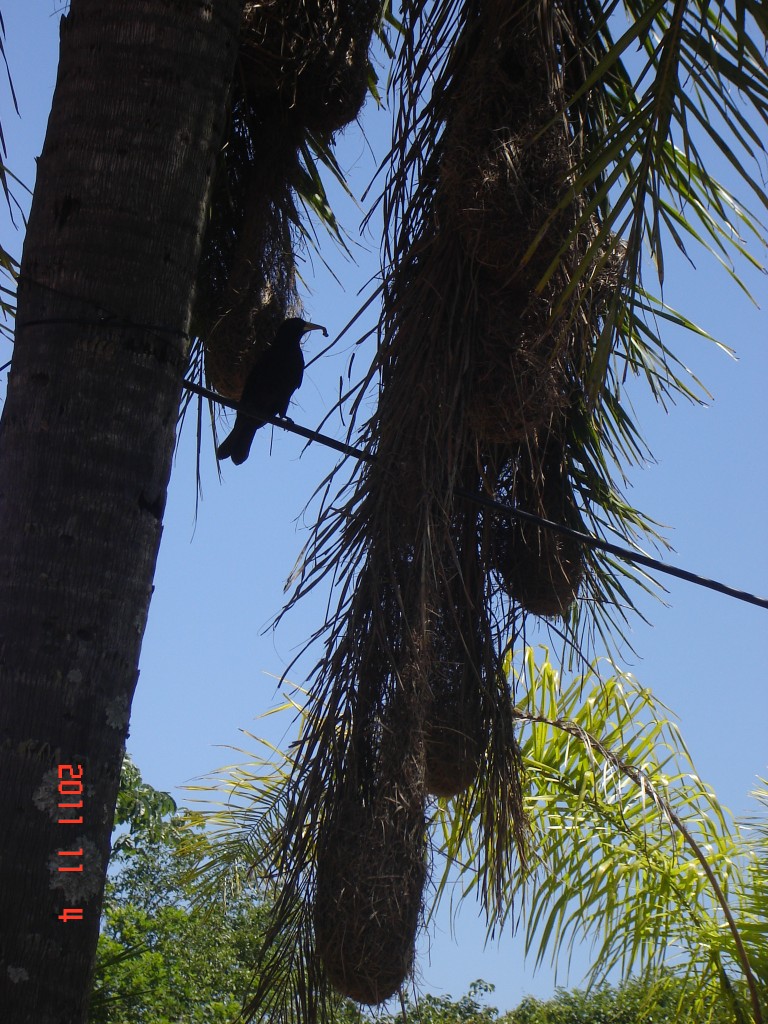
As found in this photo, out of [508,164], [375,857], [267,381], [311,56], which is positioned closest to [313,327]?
[267,381]

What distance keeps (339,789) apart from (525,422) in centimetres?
106

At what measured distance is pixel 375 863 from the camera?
2.37 meters

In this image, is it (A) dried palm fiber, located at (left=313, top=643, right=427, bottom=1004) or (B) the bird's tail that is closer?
(A) dried palm fiber, located at (left=313, top=643, right=427, bottom=1004)

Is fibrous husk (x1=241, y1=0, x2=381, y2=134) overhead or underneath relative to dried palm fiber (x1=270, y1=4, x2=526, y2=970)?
overhead

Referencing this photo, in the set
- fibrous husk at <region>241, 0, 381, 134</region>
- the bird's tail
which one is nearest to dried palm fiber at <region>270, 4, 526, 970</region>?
fibrous husk at <region>241, 0, 381, 134</region>

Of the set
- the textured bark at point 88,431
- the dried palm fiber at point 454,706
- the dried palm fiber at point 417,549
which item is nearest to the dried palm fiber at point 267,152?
the dried palm fiber at point 417,549

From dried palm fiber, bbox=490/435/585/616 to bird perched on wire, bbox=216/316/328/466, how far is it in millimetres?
1007

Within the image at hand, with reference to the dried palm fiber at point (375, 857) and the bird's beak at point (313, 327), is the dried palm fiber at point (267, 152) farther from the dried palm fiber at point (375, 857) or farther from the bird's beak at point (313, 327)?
the dried palm fiber at point (375, 857)

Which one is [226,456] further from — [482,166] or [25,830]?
[25,830]

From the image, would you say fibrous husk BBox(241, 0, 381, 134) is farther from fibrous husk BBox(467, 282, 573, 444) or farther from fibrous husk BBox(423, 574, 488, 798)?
fibrous husk BBox(423, 574, 488, 798)

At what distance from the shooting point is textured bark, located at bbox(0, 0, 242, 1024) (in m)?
1.70

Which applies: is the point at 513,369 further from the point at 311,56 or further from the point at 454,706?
the point at 311,56

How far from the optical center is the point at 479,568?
324cm

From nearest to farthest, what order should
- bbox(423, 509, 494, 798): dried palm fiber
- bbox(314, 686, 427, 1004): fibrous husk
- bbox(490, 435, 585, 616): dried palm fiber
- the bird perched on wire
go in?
1. bbox(314, 686, 427, 1004): fibrous husk
2. bbox(423, 509, 494, 798): dried palm fiber
3. bbox(490, 435, 585, 616): dried palm fiber
4. the bird perched on wire
